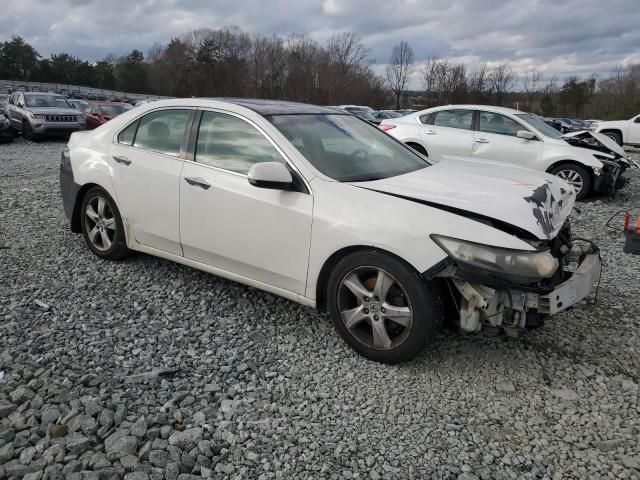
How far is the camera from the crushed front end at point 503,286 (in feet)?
8.68

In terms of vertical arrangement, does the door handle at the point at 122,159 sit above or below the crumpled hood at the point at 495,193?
below

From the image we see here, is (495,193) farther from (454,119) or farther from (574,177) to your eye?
(454,119)

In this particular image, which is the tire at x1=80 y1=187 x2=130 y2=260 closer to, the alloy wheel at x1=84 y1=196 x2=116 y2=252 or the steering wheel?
the alloy wheel at x1=84 y1=196 x2=116 y2=252

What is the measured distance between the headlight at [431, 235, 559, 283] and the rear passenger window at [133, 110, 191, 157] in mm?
2385

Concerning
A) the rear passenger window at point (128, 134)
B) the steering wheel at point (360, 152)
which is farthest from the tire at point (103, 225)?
the steering wheel at point (360, 152)

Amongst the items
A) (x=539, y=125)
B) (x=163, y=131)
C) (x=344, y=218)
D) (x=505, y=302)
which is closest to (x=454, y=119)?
(x=539, y=125)

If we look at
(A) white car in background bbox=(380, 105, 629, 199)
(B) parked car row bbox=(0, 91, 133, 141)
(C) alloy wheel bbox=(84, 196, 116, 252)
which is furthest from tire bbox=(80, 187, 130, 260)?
(B) parked car row bbox=(0, 91, 133, 141)

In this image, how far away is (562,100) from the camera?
56.5 metres

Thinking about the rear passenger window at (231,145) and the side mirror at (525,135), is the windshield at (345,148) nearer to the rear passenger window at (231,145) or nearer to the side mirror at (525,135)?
the rear passenger window at (231,145)

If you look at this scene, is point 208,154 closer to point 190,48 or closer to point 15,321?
point 15,321

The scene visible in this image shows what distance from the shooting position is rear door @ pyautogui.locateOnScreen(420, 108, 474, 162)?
343 inches

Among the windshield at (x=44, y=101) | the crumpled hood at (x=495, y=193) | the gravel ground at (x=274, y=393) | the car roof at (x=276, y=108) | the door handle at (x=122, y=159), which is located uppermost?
the car roof at (x=276, y=108)

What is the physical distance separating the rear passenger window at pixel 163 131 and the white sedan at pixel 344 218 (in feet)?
0.04

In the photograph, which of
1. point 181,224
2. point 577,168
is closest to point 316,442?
point 181,224
